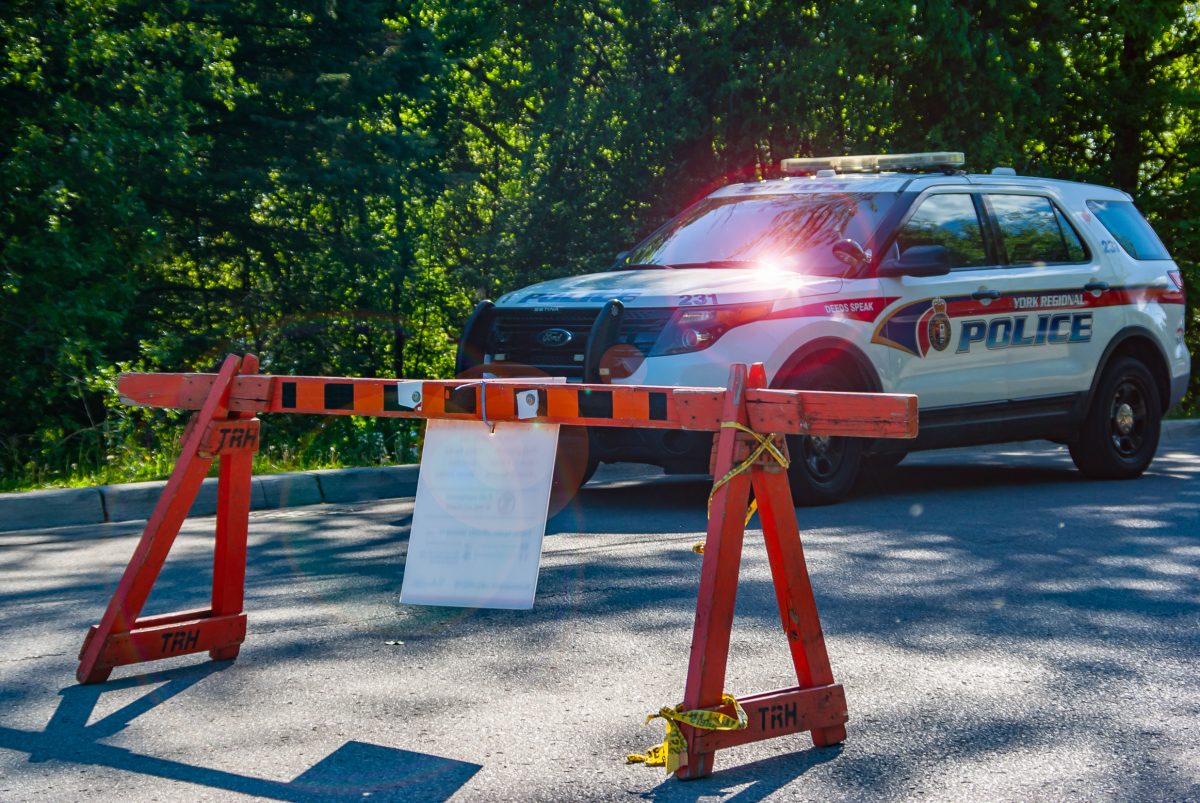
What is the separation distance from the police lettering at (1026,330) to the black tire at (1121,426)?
1.72 feet

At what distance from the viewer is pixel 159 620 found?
543 cm

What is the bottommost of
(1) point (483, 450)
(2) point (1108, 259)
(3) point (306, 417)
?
(3) point (306, 417)

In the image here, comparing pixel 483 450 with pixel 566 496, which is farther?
pixel 566 496

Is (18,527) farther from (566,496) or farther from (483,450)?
(483,450)

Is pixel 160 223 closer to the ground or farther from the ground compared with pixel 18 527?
farther from the ground

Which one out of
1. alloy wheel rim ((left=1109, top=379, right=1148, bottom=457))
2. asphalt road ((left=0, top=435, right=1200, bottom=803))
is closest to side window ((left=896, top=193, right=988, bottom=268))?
alloy wheel rim ((left=1109, top=379, right=1148, bottom=457))

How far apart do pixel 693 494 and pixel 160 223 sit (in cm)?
739

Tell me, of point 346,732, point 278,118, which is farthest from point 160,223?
point 346,732

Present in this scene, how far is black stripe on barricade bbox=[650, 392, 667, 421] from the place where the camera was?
15.0 feet

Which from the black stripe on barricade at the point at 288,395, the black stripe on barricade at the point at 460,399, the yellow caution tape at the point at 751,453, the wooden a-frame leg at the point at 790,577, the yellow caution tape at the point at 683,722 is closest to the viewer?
the yellow caution tape at the point at 683,722

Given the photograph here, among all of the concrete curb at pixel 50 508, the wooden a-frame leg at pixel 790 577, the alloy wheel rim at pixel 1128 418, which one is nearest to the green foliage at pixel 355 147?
the concrete curb at pixel 50 508

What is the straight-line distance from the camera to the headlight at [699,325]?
867cm

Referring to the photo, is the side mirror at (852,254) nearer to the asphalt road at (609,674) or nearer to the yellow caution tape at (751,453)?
the asphalt road at (609,674)

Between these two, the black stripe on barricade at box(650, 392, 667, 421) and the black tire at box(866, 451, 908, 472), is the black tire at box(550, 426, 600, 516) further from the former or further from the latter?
the black stripe on barricade at box(650, 392, 667, 421)
